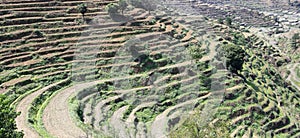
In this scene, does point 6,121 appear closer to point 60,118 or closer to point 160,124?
point 60,118

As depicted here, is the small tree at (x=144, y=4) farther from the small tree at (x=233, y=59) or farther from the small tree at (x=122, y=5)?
the small tree at (x=233, y=59)

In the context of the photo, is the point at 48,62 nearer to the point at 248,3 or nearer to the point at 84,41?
the point at 84,41

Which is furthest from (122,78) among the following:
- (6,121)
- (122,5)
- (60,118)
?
(6,121)

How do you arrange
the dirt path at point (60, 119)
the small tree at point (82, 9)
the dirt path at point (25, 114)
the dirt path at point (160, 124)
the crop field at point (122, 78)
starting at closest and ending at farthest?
the dirt path at point (25, 114) → the dirt path at point (60, 119) → the crop field at point (122, 78) → the dirt path at point (160, 124) → the small tree at point (82, 9)

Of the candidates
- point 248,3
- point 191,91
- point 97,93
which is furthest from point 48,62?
point 248,3

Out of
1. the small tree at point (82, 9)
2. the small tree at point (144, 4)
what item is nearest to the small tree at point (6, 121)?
the small tree at point (82, 9)

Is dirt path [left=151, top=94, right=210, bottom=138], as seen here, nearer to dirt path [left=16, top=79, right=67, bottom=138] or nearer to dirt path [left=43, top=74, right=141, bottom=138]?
dirt path [left=43, top=74, right=141, bottom=138]

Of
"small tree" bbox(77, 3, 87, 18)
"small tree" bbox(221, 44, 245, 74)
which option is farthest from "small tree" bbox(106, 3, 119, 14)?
"small tree" bbox(221, 44, 245, 74)
